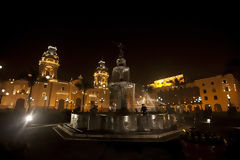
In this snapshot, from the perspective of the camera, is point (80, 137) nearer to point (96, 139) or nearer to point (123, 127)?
point (96, 139)

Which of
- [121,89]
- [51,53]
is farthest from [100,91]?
[121,89]

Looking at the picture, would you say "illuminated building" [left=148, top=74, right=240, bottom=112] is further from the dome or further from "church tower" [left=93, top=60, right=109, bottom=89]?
the dome

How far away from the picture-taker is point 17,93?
43219 mm

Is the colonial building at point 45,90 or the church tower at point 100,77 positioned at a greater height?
the church tower at point 100,77

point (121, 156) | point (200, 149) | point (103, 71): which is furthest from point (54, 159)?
point (103, 71)

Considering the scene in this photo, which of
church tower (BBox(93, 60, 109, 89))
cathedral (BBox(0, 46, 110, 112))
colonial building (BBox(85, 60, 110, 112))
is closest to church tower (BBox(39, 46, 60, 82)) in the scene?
cathedral (BBox(0, 46, 110, 112))

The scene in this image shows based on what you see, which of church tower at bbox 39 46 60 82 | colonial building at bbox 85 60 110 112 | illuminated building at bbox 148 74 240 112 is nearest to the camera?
illuminated building at bbox 148 74 240 112

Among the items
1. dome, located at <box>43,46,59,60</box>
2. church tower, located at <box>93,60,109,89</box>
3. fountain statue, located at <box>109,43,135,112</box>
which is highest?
dome, located at <box>43,46,59,60</box>

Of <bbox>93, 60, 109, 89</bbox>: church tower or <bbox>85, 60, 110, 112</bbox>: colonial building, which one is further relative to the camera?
<bbox>93, 60, 109, 89</bbox>: church tower

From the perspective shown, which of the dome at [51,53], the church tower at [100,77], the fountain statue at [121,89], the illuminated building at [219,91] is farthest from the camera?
the church tower at [100,77]

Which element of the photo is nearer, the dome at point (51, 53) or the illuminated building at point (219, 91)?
the illuminated building at point (219, 91)

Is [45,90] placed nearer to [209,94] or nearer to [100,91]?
[100,91]

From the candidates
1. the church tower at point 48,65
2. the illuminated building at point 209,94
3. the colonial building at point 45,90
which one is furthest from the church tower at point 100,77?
the illuminated building at point 209,94

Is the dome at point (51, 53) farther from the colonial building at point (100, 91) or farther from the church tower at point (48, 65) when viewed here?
the colonial building at point (100, 91)
